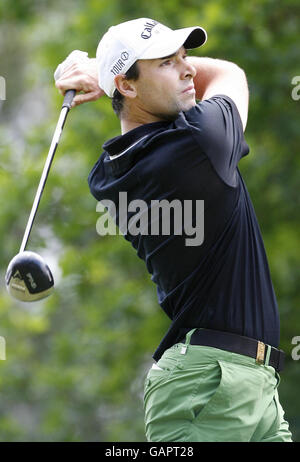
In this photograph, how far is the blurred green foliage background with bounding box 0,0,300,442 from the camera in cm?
886

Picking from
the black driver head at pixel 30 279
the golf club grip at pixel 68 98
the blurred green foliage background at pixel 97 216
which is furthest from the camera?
the blurred green foliage background at pixel 97 216

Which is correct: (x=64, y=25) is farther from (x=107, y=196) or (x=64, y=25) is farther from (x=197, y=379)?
(x=197, y=379)

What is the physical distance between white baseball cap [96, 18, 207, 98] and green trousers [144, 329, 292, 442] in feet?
3.58

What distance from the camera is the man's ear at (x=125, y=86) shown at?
366 cm

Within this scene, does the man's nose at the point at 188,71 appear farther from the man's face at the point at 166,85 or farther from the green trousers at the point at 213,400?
the green trousers at the point at 213,400

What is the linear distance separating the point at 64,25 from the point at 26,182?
6.80ft

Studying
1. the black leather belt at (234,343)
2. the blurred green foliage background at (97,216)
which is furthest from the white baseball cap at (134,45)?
the blurred green foliage background at (97,216)

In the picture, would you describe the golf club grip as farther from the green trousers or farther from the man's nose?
the green trousers

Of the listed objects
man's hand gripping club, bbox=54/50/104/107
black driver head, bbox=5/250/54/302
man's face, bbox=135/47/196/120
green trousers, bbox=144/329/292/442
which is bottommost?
green trousers, bbox=144/329/292/442

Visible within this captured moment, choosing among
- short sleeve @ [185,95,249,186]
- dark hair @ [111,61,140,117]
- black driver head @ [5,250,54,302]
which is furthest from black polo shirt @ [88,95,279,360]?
black driver head @ [5,250,54,302]

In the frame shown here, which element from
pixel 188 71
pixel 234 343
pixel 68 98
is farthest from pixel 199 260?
pixel 68 98

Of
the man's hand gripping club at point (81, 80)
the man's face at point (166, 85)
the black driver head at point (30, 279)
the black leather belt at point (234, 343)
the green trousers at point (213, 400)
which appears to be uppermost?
the man's hand gripping club at point (81, 80)
